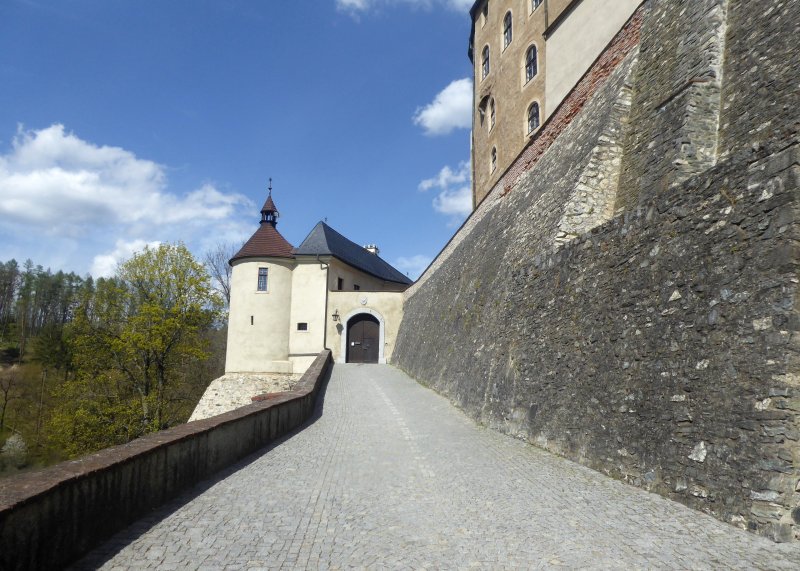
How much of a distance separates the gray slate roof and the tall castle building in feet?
29.9

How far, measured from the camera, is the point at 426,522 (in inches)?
189

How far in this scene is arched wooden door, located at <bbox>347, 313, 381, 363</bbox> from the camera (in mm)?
28766

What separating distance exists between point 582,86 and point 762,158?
8648 millimetres

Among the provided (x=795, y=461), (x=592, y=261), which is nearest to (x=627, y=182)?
(x=592, y=261)

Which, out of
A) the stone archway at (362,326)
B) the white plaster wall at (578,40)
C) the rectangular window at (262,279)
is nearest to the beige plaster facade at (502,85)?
the white plaster wall at (578,40)

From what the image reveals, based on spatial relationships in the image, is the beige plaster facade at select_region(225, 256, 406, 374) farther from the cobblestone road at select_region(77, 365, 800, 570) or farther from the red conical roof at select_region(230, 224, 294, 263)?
the cobblestone road at select_region(77, 365, 800, 570)

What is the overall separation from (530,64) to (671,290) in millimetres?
16222

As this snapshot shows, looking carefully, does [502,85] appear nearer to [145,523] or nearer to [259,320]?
[259,320]

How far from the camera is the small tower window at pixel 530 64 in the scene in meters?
19.3

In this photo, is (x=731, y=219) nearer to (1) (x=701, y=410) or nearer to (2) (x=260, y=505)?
(1) (x=701, y=410)

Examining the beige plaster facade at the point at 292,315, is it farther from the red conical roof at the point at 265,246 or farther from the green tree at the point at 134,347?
the green tree at the point at 134,347

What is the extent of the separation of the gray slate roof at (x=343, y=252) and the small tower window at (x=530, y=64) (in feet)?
45.9

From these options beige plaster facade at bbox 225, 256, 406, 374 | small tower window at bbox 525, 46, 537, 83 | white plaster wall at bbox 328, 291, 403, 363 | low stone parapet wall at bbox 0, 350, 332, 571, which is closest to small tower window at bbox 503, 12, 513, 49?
small tower window at bbox 525, 46, 537, 83

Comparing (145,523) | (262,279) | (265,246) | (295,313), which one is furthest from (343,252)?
(145,523)
